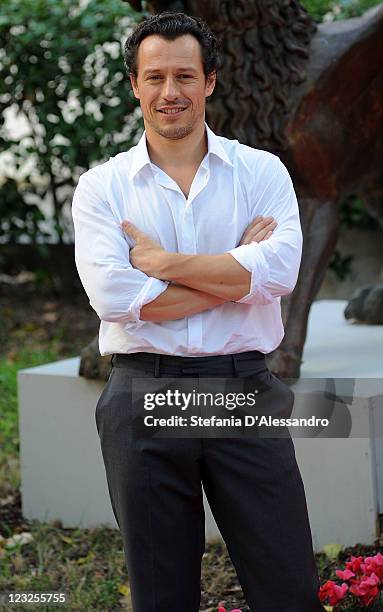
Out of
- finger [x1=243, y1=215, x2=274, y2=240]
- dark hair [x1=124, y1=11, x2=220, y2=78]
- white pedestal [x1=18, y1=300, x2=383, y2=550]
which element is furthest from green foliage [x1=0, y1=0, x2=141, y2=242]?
finger [x1=243, y1=215, x2=274, y2=240]

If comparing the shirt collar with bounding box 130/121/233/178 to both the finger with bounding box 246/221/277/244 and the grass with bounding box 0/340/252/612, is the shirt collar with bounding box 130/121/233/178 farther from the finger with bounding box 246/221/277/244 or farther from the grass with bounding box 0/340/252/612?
the grass with bounding box 0/340/252/612

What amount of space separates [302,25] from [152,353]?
155 cm

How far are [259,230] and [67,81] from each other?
3.75 meters

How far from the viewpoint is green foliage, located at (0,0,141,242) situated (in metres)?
5.26

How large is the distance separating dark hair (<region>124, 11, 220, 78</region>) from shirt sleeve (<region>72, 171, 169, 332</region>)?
0.26 m

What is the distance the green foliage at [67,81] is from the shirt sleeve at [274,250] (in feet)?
11.2

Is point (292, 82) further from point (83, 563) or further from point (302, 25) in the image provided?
point (83, 563)

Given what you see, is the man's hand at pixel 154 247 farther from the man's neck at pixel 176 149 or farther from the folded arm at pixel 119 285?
the man's neck at pixel 176 149

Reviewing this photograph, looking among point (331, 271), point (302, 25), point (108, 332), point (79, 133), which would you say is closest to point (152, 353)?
point (108, 332)

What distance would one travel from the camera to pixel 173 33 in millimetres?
1846

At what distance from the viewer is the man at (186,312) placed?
6.04ft

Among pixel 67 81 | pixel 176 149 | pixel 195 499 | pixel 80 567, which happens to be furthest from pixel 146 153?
pixel 67 81

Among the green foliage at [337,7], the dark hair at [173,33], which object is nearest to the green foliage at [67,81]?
the green foliage at [337,7]

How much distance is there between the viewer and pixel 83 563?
9.77ft
